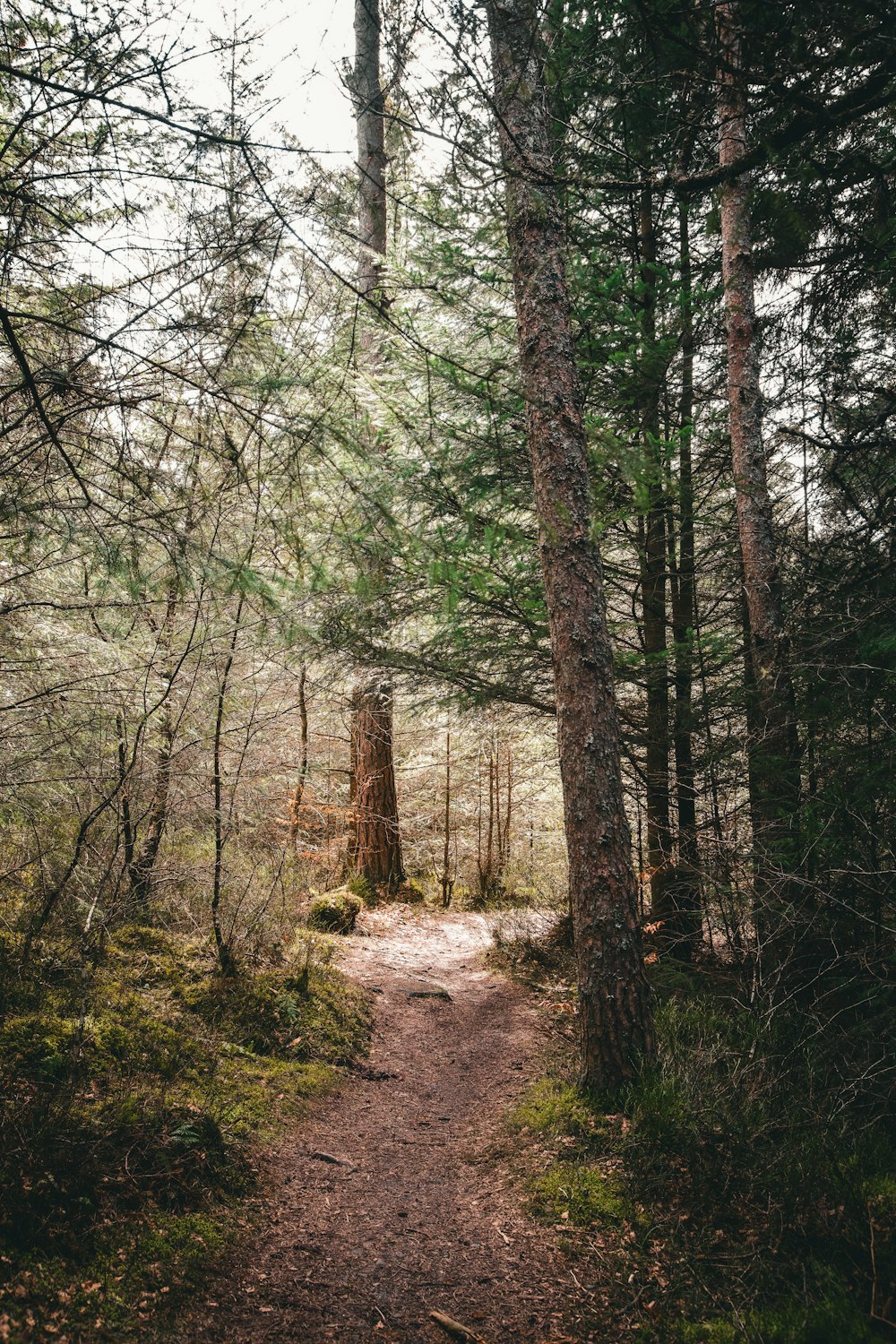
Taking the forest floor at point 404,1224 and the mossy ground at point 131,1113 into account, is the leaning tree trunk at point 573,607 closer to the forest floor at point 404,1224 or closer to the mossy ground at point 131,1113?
the forest floor at point 404,1224

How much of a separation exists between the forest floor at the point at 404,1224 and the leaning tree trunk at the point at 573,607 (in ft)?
3.88

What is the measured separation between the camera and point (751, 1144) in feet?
12.1

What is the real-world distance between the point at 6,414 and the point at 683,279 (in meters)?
7.06

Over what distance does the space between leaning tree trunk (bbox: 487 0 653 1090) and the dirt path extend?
46.2 inches

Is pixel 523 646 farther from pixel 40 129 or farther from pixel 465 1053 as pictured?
pixel 40 129

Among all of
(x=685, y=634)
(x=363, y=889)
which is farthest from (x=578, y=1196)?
(x=363, y=889)

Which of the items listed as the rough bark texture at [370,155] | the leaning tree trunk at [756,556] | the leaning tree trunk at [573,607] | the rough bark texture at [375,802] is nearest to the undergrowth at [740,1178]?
the leaning tree trunk at [573,607]

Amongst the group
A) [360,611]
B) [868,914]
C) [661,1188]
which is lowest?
[661,1188]

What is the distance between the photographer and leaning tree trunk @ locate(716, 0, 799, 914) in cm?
558

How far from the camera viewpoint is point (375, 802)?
1127 cm

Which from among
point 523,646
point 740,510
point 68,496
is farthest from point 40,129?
point 740,510

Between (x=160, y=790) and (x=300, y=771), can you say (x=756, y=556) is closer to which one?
(x=300, y=771)

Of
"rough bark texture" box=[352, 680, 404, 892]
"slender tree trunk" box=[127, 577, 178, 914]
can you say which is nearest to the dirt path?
"slender tree trunk" box=[127, 577, 178, 914]

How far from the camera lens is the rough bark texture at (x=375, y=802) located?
11.1 metres
